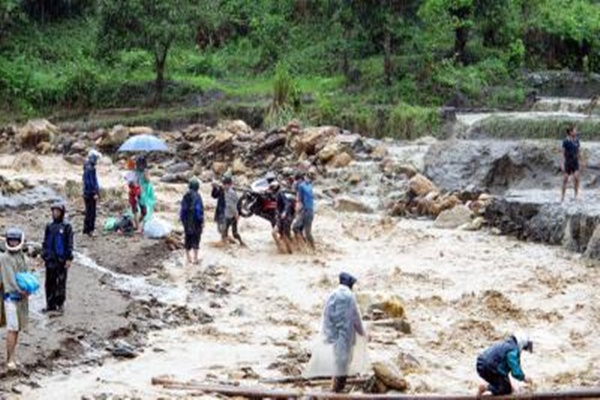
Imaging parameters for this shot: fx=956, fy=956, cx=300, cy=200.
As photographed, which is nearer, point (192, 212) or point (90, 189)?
point (192, 212)

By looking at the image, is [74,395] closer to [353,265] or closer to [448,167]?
[353,265]

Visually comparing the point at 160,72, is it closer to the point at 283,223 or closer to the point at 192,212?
the point at 283,223

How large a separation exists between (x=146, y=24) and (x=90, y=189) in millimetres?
20088

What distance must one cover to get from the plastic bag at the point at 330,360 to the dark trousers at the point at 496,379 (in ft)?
4.73

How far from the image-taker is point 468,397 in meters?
9.19

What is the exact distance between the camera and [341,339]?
9.94 m

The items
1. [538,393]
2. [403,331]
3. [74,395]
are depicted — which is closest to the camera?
[538,393]

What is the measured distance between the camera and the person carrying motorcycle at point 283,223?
18.3 m

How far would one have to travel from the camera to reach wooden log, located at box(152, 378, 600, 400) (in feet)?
29.6

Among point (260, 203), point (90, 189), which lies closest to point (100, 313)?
point (90, 189)

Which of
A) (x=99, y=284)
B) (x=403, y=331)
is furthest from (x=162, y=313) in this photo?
(x=403, y=331)

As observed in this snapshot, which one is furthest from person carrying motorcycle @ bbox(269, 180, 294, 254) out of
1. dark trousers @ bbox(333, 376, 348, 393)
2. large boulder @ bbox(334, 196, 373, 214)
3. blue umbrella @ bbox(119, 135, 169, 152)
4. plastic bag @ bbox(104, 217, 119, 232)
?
dark trousers @ bbox(333, 376, 348, 393)

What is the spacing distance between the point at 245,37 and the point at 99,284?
33977 mm

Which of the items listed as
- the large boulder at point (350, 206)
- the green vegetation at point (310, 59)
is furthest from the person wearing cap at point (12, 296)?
the green vegetation at point (310, 59)
